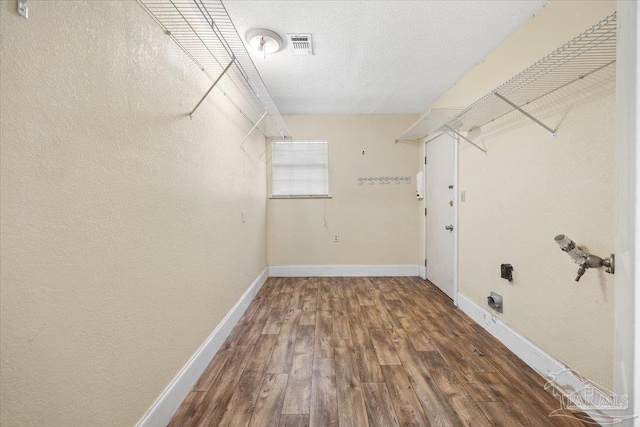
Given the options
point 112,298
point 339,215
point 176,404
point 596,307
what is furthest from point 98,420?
point 339,215

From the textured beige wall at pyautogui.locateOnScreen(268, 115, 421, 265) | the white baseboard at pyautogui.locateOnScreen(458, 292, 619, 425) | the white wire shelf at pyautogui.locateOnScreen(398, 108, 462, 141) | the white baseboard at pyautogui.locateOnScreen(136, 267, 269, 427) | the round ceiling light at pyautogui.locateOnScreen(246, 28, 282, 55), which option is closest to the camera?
the white baseboard at pyautogui.locateOnScreen(136, 267, 269, 427)

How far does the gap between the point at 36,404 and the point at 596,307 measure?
2468 millimetres

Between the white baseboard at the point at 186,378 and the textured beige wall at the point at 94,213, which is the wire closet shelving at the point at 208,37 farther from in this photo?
the white baseboard at the point at 186,378

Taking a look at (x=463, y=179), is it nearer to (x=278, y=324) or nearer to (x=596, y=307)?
(x=596, y=307)

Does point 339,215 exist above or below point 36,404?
above

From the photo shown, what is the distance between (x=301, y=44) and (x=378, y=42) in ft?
2.16

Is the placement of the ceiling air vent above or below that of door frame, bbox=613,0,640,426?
above

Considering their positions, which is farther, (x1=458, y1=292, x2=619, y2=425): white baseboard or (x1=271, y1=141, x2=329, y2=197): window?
(x1=271, y1=141, x2=329, y2=197): window

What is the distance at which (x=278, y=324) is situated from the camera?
8.34 feet

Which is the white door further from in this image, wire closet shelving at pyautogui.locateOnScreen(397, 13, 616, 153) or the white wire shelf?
wire closet shelving at pyautogui.locateOnScreen(397, 13, 616, 153)

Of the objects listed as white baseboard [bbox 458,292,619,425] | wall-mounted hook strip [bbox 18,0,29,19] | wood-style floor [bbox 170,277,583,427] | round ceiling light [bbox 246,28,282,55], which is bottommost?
wood-style floor [bbox 170,277,583,427]

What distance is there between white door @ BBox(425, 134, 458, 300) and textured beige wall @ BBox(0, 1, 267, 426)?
2.75 m

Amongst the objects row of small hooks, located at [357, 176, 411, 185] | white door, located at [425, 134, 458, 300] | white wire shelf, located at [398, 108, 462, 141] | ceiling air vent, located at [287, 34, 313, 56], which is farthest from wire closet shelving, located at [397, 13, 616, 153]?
row of small hooks, located at [357, 176, 411, 185]

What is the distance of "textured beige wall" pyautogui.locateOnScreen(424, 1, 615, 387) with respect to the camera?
1.41 meters
